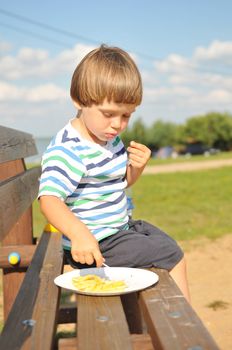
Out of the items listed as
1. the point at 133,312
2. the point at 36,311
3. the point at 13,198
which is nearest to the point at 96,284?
the point at 36,311

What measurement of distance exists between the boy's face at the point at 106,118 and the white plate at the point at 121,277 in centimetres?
54

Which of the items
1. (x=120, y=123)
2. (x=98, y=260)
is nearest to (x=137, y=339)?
(x=98, y=260)

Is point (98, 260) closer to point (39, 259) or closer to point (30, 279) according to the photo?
point (30, 279)

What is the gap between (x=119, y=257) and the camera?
7.45ft

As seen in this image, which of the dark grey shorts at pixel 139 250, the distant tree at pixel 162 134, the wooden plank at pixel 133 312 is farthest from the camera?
the distant tree at pixel 162 134

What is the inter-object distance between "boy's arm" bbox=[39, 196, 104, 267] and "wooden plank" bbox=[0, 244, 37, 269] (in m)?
1.39

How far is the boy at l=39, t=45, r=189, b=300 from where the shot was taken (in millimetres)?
2113

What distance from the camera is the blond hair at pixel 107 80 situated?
211cm

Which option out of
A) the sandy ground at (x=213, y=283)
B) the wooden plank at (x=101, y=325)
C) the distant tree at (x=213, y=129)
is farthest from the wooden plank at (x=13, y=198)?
the distant tree at (x=213, y=129)

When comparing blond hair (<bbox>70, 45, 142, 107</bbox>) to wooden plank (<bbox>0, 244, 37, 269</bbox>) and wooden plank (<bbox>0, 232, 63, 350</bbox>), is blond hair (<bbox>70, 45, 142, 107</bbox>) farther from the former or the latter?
wooden plank (<bbox>0, 244, 37, 269</bbox>)

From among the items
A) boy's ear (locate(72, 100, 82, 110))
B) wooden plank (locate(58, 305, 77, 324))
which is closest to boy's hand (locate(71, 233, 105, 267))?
boy's ear (locate(72, 100, 82, 110))

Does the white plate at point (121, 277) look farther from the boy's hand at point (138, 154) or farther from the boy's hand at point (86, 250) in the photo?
the boy's hand at point (138, 154)

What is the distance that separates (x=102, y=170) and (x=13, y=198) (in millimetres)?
442

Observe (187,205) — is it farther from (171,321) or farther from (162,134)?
(162,134)
